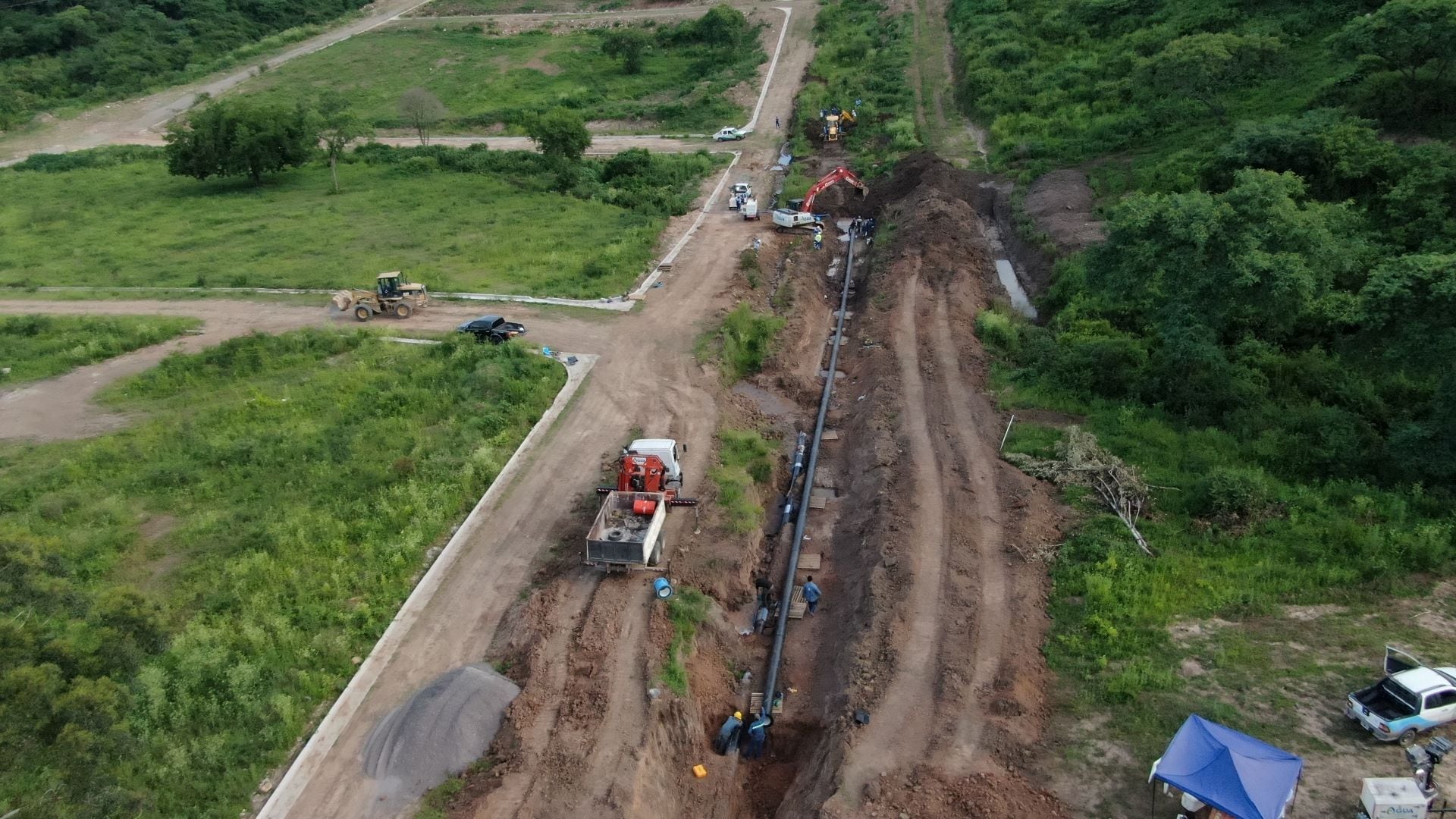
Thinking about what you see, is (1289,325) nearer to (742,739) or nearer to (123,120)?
(742,739)

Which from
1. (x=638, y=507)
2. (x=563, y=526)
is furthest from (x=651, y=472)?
(x=563, y=526)

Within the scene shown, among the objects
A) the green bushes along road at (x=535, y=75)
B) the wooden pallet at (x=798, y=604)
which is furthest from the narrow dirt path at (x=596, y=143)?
the wooden pallet at (x=798, y=604)

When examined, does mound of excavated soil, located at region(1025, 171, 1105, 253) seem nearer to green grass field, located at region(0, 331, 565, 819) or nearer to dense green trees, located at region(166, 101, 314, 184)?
green grass field, located at region(0, 331, 565, 819)

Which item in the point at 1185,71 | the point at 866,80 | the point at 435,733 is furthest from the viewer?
→ the point at 866,80

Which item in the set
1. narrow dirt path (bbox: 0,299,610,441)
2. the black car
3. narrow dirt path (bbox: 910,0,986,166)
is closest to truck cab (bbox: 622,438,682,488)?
narrow dirt path (bbox: 0,299,610,441)

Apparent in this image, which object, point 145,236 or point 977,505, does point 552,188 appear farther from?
point 977,505

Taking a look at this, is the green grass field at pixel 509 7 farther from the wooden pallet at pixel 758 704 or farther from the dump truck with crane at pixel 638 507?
the wooden pallet at pixel 758 704
